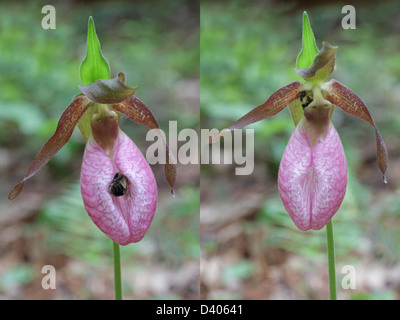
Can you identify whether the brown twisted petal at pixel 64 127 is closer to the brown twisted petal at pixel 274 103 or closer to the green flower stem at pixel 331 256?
the brown twisted petal at pixel 274 103

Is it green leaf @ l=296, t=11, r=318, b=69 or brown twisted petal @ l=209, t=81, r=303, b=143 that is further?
brown twisted petal @ l=209, t=81, r=303, b=143

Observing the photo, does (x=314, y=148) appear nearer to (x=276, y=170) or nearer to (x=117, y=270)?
(x=117, y=270)

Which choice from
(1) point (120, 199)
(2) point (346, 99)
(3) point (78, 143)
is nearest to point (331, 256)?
(2) point (346, 99)

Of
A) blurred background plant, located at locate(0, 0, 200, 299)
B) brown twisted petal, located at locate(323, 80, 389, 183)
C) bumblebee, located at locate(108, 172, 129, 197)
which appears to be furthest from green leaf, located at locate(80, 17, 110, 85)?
blurred background plant, located at locate(0, 0, 200, 299)

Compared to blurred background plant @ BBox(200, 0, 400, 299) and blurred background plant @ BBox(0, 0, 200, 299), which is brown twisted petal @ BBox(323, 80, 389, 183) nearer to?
blurred background plant @ BBox(200, 0, 400, 299)

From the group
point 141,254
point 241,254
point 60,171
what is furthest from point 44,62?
point 241,254

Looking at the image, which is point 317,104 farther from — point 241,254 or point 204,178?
point 204,178
